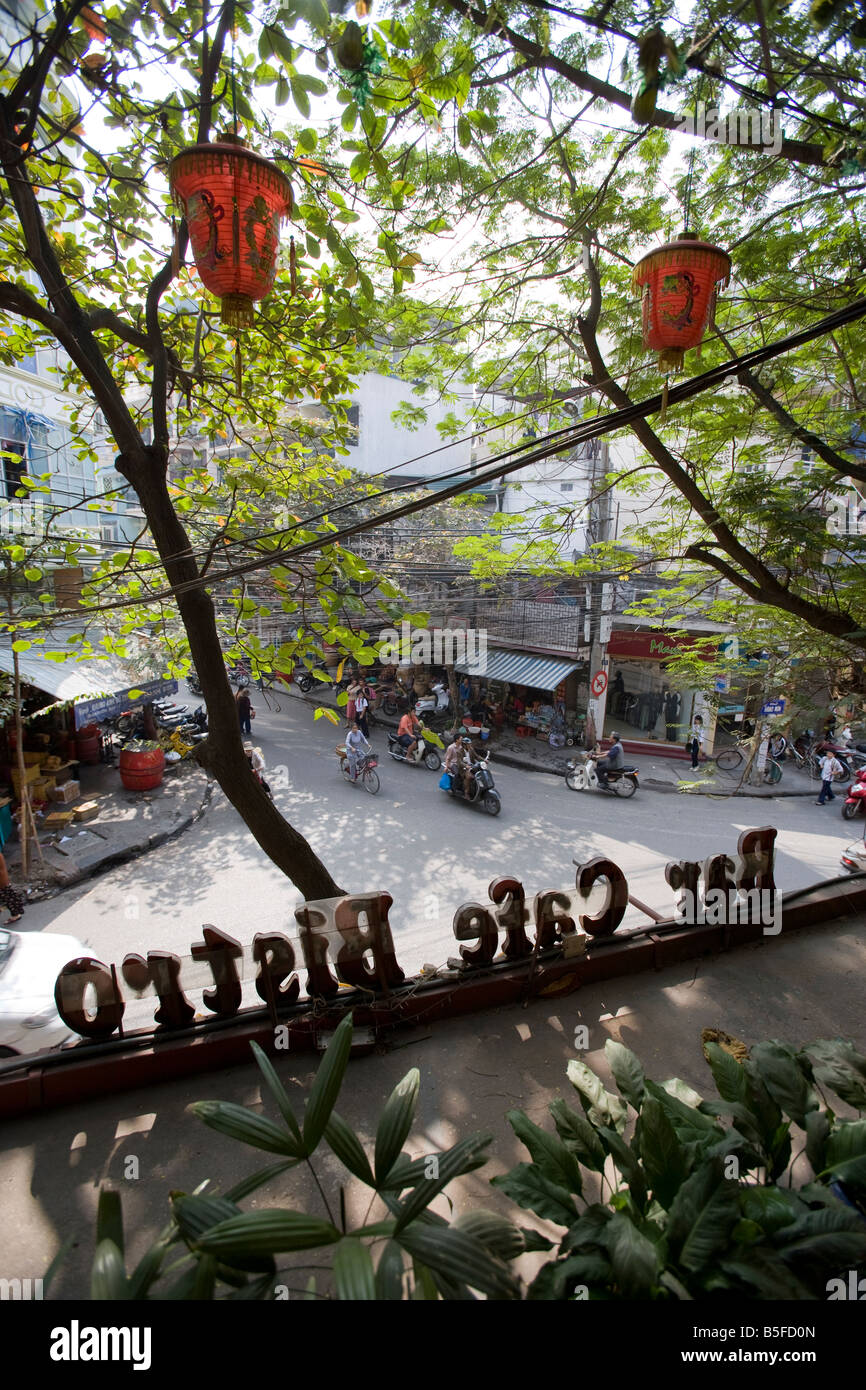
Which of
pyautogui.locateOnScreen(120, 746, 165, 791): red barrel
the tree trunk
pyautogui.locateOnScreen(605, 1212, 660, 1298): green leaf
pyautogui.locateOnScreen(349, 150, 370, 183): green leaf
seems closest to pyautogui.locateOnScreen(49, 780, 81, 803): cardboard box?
pyautogui.locateOnScreen(120, 746, 165, 791): red barrel

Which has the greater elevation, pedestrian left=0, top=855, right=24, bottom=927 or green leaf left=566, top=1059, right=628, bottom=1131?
green leaf left=566, top=1059, right=628, bottom=1131

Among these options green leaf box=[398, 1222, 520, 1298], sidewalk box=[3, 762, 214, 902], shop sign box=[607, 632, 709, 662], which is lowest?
sidewalk box=[3, 762, 214, 902]

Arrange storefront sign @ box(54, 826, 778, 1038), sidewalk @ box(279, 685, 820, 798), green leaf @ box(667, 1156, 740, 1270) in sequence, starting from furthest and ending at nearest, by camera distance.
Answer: sidewalk @ box(279, 685, 820, 798)
storefront sign @ box(54, 826, 778, 1038)
green leaf @ box(667, 1156, 740, 1270)

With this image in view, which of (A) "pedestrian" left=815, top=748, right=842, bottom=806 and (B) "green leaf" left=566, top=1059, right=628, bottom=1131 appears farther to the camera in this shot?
(A) "pedestrian" left=815, top=748, right=842, bottom=806

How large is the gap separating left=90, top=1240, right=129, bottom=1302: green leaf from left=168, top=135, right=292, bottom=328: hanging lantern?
2.57m

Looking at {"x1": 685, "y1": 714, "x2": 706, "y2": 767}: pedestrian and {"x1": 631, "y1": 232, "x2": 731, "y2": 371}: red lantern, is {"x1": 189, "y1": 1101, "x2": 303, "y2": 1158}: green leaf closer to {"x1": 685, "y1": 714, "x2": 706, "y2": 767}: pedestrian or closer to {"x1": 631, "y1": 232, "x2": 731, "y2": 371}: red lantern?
{"x1": 631, "y1": 232, "x2": 731, "y2": 371}: red lantern

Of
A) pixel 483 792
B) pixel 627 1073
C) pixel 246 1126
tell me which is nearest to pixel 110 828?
pixel 483 792

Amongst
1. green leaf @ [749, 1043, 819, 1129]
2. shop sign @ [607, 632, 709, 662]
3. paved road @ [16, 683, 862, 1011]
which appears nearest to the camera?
green leaf @ [749, 1043, 819, 1129]

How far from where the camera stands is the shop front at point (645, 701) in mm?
14539

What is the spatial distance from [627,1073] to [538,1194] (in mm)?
598

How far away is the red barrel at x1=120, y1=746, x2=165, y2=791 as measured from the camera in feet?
36.7

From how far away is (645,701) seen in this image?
15.7 metres

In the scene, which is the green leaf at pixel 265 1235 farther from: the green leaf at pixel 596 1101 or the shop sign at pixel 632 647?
the shop sign at pixel 632 647

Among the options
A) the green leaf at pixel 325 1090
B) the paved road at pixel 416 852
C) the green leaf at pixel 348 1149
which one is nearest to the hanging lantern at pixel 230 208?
the green leaf at pixel 325 1090
